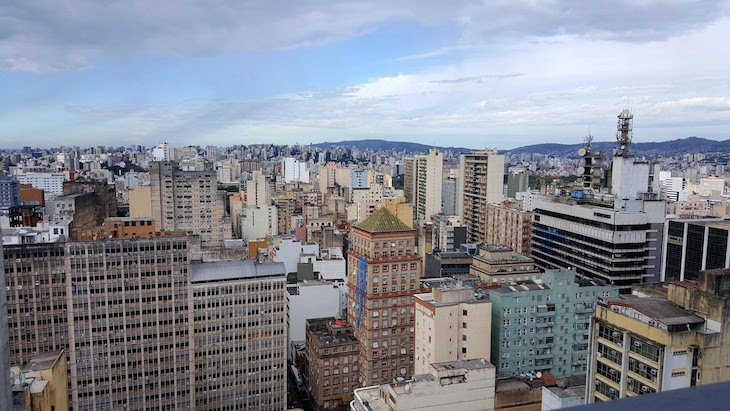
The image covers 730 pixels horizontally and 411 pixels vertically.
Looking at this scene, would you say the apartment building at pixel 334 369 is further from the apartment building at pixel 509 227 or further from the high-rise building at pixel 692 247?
the high-rise building at pixel 692 247

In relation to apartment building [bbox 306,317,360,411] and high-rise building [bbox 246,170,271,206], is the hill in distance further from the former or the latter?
apartment building [bbox 306,317,360,411]

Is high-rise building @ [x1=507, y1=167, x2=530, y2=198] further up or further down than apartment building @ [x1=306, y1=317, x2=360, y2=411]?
further up

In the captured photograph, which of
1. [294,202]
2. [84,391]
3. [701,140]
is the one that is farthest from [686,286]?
[701,140]

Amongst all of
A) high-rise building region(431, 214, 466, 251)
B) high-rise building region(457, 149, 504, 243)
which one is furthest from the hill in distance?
high-rise building region(431, 214, 466, 251)

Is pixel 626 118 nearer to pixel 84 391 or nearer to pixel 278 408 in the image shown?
pixel 278 408

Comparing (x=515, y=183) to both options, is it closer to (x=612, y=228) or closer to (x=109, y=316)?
(x=612, y=228)

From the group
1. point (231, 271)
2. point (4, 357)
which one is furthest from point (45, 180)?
point (4, 357)

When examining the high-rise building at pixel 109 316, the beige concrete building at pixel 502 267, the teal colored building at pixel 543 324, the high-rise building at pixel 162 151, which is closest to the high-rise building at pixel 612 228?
the beige concrete building at pixel 502 267

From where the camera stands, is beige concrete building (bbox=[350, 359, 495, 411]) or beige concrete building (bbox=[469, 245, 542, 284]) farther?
beige concrete building (bbox=[469, 245, 542, 284])
